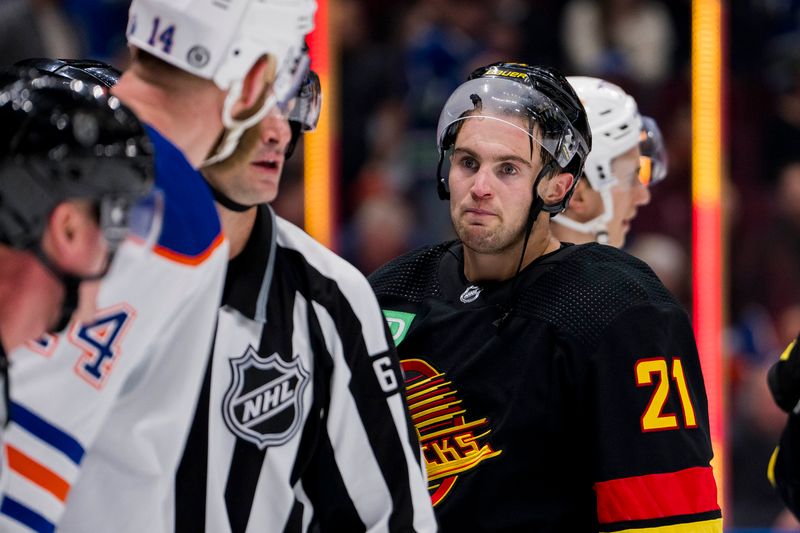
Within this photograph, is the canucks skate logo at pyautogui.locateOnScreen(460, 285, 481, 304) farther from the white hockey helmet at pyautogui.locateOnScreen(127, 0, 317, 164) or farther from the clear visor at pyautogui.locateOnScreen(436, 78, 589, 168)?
the white hockey helmet at pyautogui.locateOnScreen(127, 0, 317, 164)

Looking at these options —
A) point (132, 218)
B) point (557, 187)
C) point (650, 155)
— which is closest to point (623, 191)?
point (650, 155)

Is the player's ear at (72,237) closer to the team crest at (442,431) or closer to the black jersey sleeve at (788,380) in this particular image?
the team crest at (442,431)

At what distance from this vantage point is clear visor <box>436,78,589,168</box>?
210 cm

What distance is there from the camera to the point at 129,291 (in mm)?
1339

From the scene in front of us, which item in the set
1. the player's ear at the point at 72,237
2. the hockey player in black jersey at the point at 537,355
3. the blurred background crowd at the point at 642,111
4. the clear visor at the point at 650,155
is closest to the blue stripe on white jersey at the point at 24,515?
the player's ear at the point at 72,237

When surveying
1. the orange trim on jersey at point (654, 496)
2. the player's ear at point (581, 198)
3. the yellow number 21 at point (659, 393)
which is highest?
the player's ear at point (581, 198)

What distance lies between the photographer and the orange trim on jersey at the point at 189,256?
1.36 metres

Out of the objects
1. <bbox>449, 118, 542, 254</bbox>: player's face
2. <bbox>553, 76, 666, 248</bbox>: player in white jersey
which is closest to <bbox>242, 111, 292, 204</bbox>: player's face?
<bbox>449, 118, 542, 254</bbox>: player's face

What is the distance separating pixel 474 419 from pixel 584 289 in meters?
0.27

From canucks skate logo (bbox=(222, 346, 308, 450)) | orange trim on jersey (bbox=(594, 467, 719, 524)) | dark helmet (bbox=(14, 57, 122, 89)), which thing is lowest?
orange trim on jersey (bbox=(594, 467, 719, 524))

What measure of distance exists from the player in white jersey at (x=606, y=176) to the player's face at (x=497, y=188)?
16.4 inches

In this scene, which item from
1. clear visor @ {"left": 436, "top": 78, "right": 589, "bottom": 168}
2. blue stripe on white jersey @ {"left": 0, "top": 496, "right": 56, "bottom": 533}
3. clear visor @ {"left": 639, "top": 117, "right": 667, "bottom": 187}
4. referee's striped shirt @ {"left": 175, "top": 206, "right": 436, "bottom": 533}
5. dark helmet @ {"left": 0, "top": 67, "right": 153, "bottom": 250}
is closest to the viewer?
dark helmet @ {"left": 0, "top": 67, "right": 153, "bottom": 250}

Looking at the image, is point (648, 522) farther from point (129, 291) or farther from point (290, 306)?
point (129, 291)

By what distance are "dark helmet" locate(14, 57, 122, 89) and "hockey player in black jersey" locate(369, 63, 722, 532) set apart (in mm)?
617
